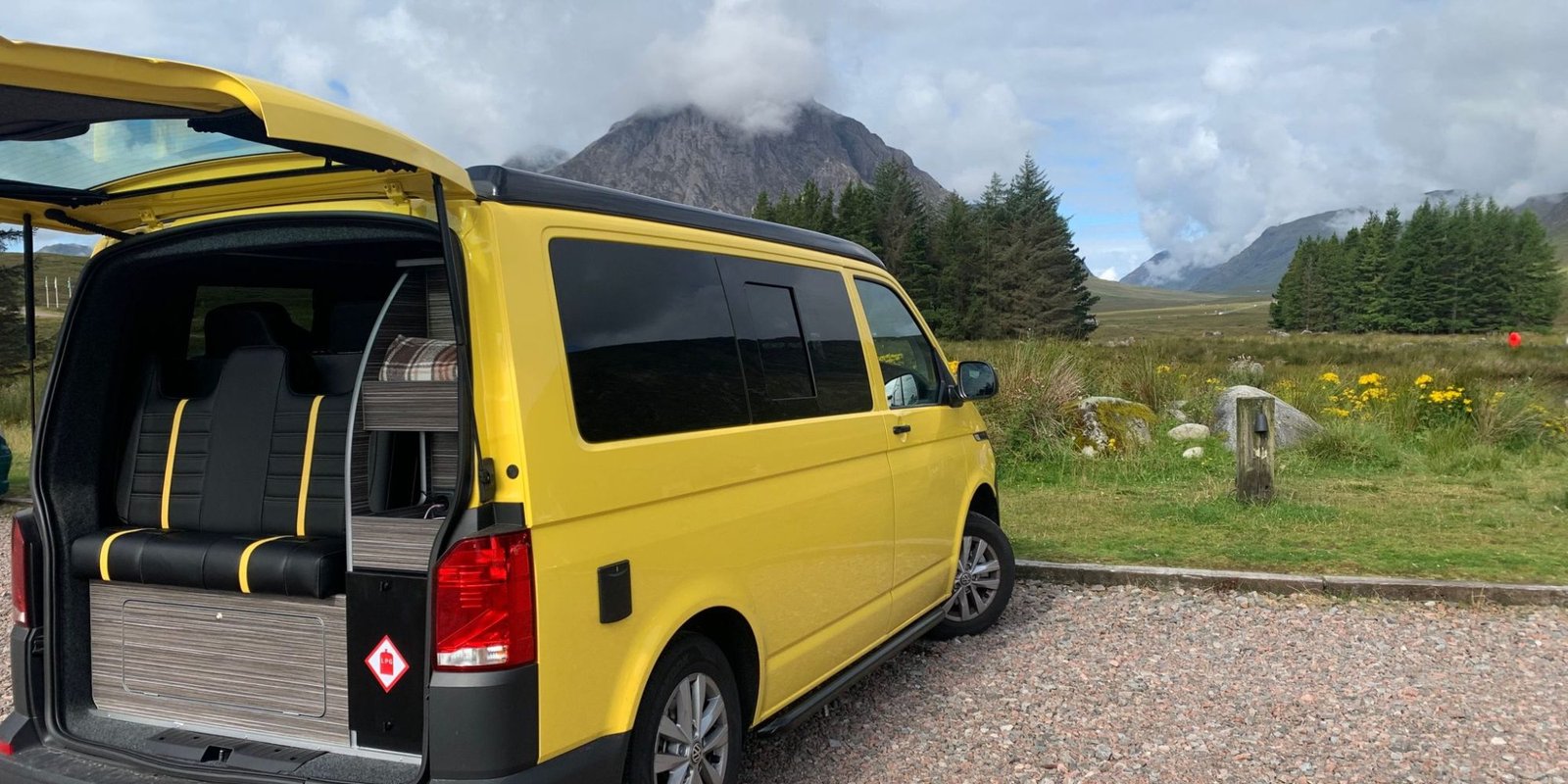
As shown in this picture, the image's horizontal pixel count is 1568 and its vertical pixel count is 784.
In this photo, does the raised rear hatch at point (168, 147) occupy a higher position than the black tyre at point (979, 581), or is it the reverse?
the raised rear hatch at point (168, 147)

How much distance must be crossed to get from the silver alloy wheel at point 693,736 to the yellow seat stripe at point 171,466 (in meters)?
1.72

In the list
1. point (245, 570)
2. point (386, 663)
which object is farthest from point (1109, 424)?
point (245, 570)

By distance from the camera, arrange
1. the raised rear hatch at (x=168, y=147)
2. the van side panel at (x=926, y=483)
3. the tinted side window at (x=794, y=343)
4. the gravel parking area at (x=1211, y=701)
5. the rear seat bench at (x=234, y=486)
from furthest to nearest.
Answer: the van side panel at (x=926, y=483)
the gravel parking area at (x=1211, y=701)
the tinted side window at (x=794, y=343)
the rear seat bench at (x=234, y=486)
the raised rear hatch at (x=168, y=147)

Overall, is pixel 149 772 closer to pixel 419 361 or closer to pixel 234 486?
pixel 234 486

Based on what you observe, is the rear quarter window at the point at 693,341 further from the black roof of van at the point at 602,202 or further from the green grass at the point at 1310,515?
the green grass at the point at 1310,515

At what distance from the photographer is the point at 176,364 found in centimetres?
355

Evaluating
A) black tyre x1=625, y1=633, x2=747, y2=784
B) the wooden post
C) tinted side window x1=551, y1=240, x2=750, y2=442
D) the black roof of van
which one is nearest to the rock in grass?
the wooden post

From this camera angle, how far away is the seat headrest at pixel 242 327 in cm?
344

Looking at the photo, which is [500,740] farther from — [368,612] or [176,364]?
[176,364]

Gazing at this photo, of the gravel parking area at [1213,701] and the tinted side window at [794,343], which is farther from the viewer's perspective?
the gravel parking area at [1213,701]

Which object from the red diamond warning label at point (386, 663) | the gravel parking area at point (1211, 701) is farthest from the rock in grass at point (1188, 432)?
the red diamond warning label at point (386, 663)

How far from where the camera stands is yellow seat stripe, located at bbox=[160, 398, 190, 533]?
3.27 m

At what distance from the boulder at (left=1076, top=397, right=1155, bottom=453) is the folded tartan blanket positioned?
9.82 m

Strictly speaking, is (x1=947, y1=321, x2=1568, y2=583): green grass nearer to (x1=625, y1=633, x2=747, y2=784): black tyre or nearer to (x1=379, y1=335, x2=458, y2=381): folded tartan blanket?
(x1=625, y1=633, x2=747, y2=784): black tyre
